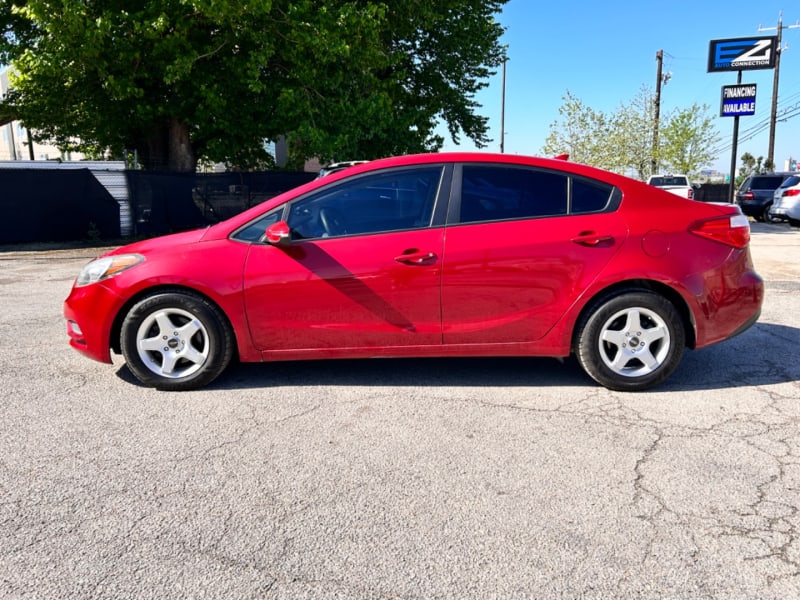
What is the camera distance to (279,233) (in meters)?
3.92

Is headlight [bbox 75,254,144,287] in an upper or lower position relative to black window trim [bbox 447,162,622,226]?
lower

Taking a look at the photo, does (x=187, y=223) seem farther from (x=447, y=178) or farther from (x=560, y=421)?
(x=560, y=421)

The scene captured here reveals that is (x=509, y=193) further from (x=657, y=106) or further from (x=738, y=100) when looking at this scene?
(x=657, y=106)

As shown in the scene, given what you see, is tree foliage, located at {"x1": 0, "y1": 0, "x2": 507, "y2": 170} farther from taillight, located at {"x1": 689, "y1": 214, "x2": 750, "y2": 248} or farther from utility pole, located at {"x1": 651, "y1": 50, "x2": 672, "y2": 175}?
utility pole, located at {"x1": 651, "y1": 50, "x2": 672, "y2": 175}

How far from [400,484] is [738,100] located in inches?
978

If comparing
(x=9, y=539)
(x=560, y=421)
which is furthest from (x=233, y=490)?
(x=560, y=421)

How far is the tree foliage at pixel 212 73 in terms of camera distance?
13820 millimetres

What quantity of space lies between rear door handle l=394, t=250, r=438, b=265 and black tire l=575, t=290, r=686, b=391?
114 cm

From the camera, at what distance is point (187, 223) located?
628 inches

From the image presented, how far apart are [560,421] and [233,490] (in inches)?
76.8

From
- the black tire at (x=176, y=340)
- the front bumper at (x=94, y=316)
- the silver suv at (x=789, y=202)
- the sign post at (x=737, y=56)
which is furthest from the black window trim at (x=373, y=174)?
the sign post at (x=737, y=56)

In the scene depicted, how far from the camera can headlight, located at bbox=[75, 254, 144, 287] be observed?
4.13 m

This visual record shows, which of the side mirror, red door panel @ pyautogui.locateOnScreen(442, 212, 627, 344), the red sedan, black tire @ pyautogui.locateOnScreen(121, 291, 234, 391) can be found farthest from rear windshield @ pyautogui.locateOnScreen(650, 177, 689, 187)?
black tire @ pyautogui.locateOnScreen(121, 291, 234, 391)

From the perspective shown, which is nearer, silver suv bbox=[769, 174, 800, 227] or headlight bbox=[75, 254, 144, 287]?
headlight bbox=[75, 254, 144, 287]
